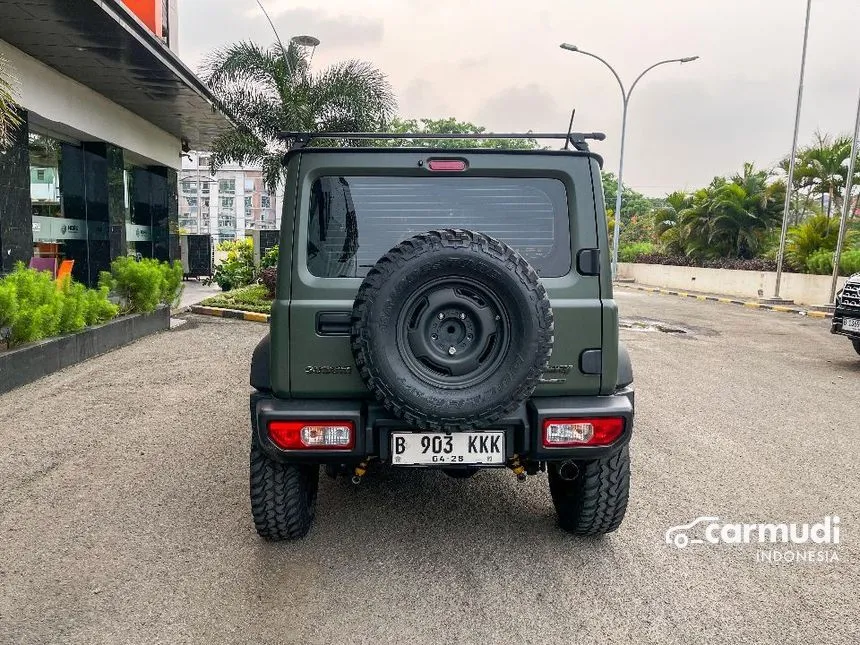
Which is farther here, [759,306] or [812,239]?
[812,239]

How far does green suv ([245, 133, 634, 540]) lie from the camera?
2912mm

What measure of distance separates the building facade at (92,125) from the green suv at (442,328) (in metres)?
7.00

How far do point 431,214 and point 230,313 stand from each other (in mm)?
11331

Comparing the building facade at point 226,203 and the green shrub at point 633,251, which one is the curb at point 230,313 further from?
the building facade at point 226,203

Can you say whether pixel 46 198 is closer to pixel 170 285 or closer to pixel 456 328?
pixel 170 285

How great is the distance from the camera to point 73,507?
409 cm

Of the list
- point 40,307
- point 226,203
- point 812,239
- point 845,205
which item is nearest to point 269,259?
point 40,307

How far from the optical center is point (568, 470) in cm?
350

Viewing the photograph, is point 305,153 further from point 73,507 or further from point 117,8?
point 117,8

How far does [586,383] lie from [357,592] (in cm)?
136

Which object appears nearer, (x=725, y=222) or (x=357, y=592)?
(x=357, y=592)

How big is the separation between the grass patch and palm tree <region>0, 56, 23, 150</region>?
531 cm

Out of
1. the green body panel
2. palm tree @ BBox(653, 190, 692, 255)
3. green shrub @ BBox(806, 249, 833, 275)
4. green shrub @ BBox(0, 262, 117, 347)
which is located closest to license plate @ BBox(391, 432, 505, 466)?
the green body panel

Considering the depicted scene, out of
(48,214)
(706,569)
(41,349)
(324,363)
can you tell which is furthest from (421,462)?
(48,214)
